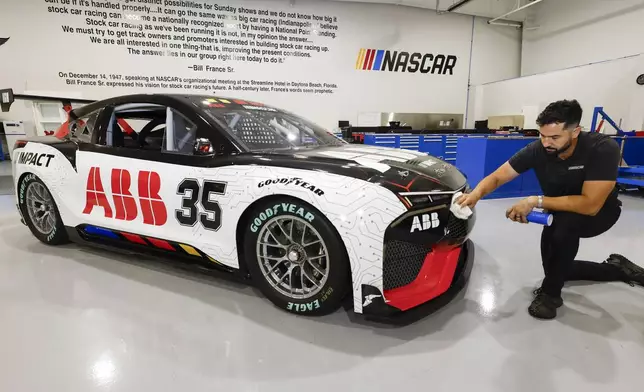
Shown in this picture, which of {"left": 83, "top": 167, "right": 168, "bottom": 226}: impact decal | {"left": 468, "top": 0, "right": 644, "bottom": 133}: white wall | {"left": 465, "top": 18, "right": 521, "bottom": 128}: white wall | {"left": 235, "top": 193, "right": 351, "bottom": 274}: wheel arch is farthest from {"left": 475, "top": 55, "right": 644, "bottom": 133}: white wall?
{"left": 83, "top": 167, "right": 168, "bottom": 226}: impact decal

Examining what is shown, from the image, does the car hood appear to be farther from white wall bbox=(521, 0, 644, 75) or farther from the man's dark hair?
white wall bbox=(521, 0, 644, 75)

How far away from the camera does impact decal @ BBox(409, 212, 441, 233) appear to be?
150 cm

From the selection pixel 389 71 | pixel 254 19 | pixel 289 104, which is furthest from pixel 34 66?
pixel 389 71

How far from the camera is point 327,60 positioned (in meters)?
8.04

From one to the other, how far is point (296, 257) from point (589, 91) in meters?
7.95

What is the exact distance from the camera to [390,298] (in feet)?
4.96

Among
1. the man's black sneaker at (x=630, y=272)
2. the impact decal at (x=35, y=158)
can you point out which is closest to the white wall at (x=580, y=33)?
the man's black sneaker at (x=630, y=272)

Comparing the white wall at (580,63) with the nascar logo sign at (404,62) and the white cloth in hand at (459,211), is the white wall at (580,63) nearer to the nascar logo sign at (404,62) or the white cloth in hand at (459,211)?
the nascar logo sign at (404,62)

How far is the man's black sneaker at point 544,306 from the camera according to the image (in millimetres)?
1715

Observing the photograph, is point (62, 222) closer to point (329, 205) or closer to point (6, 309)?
point (6, 309)

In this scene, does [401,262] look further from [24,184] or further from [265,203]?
[24,184]

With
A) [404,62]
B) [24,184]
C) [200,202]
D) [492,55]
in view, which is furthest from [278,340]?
[492,55]

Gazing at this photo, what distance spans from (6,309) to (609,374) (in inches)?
111

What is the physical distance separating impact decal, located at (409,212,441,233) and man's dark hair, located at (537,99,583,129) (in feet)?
2.31
